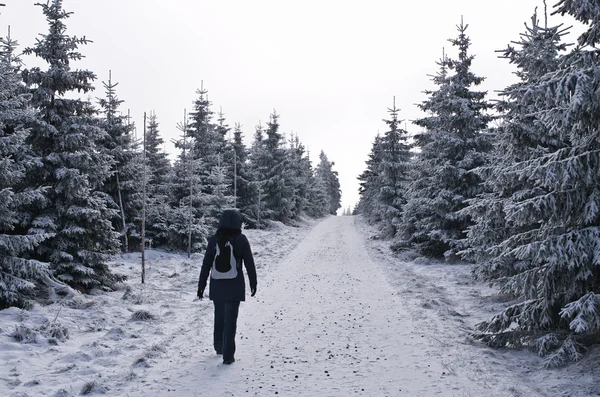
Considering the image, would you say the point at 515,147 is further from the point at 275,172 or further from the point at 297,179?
the point at 297,179

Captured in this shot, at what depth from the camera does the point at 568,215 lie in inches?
256

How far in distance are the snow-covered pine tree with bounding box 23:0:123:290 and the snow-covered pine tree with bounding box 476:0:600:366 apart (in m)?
10.8

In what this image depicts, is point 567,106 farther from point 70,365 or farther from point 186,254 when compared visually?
point 186,254

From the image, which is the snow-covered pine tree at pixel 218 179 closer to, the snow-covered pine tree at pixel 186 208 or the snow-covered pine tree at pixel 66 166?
the snow-covered pine tree at pixel 186 208

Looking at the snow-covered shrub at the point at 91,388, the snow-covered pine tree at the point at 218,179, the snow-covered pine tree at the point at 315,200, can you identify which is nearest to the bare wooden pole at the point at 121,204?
the snow-covered pine tree at the point at 218,179

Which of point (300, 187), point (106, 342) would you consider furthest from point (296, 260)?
point (300, 187)

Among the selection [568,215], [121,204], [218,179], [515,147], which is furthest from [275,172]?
[568,215]

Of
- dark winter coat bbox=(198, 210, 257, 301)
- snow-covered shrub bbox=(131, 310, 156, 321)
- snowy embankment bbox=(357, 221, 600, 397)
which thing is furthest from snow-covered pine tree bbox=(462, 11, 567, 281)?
snow-covered shrub bbox=(131, 310, 156, 321)

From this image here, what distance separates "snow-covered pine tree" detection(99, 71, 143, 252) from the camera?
19750 millimetres

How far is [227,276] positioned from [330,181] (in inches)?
3430

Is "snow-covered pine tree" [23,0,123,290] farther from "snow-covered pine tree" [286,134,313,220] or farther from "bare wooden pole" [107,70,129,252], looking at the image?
"snow-covered pine tree" [286,134,313,220]

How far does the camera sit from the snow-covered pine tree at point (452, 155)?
17.2 m

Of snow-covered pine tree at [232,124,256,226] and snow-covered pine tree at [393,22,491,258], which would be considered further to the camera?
snow-covered pine tree at [232,124,256,226]

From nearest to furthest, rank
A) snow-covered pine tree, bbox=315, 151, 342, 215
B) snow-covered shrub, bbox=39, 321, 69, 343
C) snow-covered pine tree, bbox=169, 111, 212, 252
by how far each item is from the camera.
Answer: snow-covered shrub, bbox=39, 321, 69, 343 → snow-covered pine tree, bbox=169, 111, 212, 252 → snow-covered pine tree, bbox=315, 151, 342, 215
